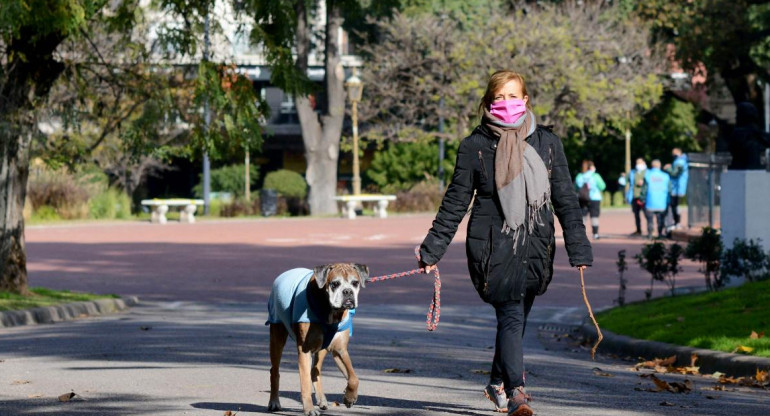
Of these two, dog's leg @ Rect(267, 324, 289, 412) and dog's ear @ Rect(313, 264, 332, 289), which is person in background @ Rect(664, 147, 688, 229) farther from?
dog's ear @ Rect(313, 264, 332, 289)

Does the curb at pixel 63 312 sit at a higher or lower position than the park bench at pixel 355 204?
lower

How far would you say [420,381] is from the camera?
991cm

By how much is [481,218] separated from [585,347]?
275 inches

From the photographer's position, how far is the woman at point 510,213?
748cm

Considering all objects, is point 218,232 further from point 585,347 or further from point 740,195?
point 585,347

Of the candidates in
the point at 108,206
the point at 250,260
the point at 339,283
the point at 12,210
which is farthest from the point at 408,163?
the point at 339,283

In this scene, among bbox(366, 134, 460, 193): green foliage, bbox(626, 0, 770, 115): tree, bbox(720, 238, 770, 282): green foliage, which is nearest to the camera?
bbox(720, 238, 770, 282): green foliage

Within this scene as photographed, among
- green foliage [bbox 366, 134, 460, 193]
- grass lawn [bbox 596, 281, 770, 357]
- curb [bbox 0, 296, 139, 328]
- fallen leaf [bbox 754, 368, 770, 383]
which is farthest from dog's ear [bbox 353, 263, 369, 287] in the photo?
green foliage [bbox 366, 134, 460, 193]

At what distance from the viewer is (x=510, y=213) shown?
7.44 metres

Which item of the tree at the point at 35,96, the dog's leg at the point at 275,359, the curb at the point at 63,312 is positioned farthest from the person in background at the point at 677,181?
the dog's leg at the point at 275,359

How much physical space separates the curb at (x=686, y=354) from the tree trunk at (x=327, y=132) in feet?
123

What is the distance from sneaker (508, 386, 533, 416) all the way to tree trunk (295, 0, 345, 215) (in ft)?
145

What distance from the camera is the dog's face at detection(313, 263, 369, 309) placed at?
292 inches

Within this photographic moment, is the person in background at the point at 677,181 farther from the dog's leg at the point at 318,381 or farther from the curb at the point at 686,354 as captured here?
the dog's leg at the point at 318,381
